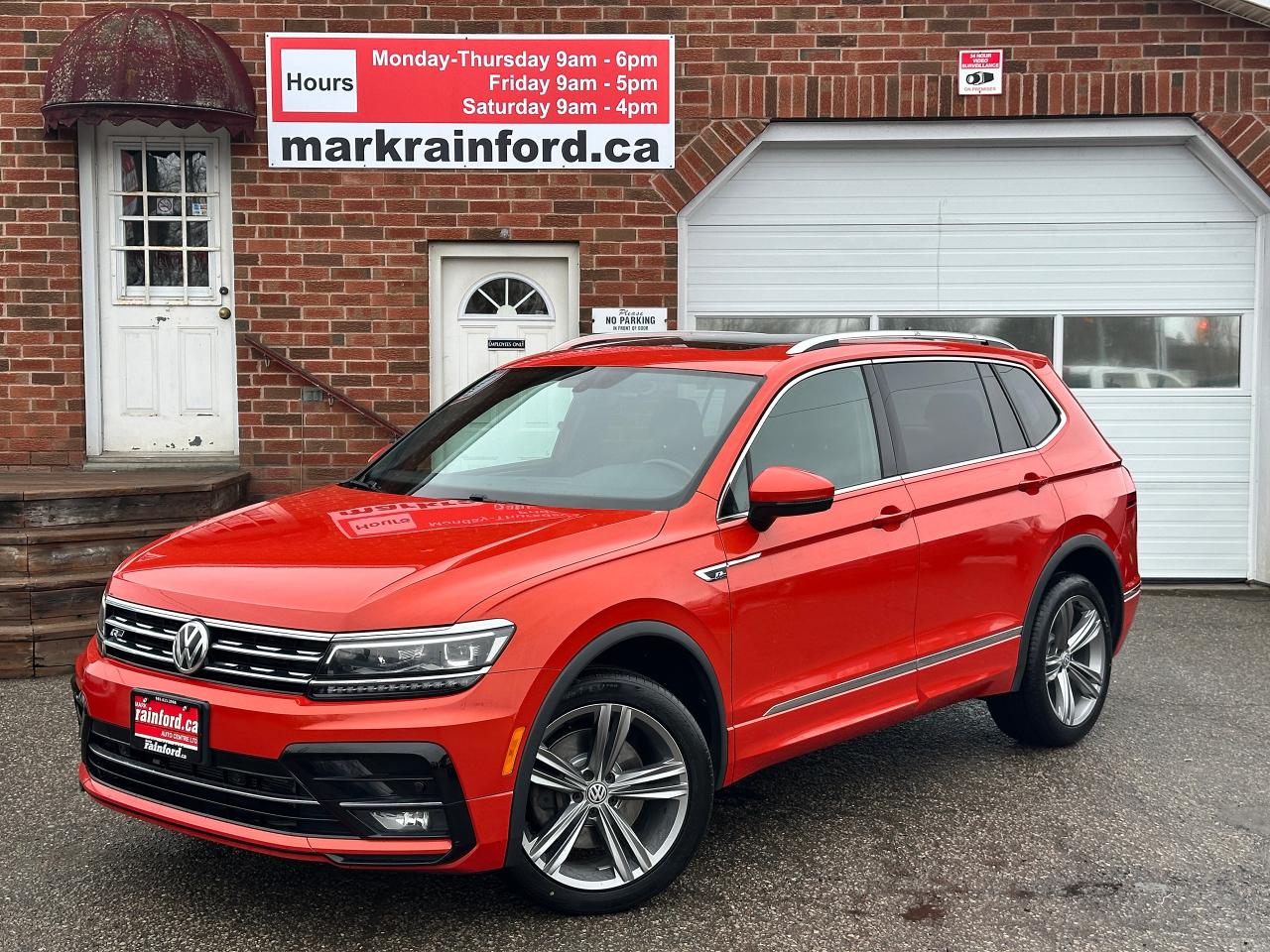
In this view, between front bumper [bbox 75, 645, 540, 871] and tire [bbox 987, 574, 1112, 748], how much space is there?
9.13ft

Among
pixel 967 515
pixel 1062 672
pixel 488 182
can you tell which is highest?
pixel 488 182

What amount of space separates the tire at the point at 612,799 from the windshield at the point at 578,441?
0.70 meters

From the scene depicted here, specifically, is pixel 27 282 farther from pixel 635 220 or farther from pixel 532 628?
pixel 532 628

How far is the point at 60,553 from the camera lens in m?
7.65

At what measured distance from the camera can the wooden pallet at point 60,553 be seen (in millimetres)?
7453

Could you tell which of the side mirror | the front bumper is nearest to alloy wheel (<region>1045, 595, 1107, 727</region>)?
the side mirror

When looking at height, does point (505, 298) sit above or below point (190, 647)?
above

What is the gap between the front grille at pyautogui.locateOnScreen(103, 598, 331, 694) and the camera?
12.2 ft

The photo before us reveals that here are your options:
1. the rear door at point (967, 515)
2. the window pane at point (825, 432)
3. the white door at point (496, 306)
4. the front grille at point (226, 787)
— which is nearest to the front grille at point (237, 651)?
the front grille at point (226, 787)

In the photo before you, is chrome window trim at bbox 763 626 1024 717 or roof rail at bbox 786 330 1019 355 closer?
chrome window trim at bbox 763 626 1024 717

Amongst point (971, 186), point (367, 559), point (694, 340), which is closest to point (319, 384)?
point (971, 186)

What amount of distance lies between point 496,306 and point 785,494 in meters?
6.27

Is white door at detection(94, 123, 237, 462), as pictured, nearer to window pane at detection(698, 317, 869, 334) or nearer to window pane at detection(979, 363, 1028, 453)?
window pane at detection(698, 317, 869, 334)

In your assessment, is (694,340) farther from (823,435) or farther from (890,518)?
(890,518)
